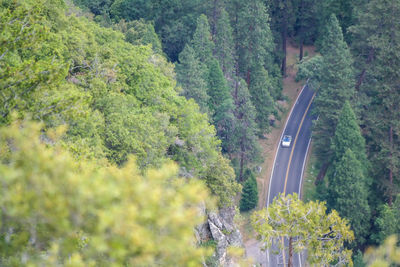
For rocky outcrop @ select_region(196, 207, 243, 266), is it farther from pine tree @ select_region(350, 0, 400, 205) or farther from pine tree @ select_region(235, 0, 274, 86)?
pine tree @ select_region(235, 0, 274, 86)

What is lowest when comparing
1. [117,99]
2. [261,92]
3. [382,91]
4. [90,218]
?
[261,92]

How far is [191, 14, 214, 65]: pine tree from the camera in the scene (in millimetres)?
39062

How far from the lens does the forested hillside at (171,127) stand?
755 cm

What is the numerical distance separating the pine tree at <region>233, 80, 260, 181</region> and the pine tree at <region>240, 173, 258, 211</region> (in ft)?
7.82

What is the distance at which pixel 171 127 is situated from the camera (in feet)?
78.7

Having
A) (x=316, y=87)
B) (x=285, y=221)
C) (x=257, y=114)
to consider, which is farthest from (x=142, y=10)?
(x=285, y=221)

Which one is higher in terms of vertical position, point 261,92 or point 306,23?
point 306,23

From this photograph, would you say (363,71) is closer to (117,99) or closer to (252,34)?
(252,34)

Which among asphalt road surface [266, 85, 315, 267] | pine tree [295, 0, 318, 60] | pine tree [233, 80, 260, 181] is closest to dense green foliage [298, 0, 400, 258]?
asphalt road surface [266, 85, 315, 267]

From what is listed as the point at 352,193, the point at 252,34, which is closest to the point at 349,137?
the point at 352,193

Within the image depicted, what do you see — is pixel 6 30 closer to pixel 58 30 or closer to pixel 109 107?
pixel 109 107

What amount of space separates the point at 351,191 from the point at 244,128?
1184cm

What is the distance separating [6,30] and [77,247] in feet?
28.1

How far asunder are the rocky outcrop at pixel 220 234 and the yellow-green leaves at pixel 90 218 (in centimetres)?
1468
